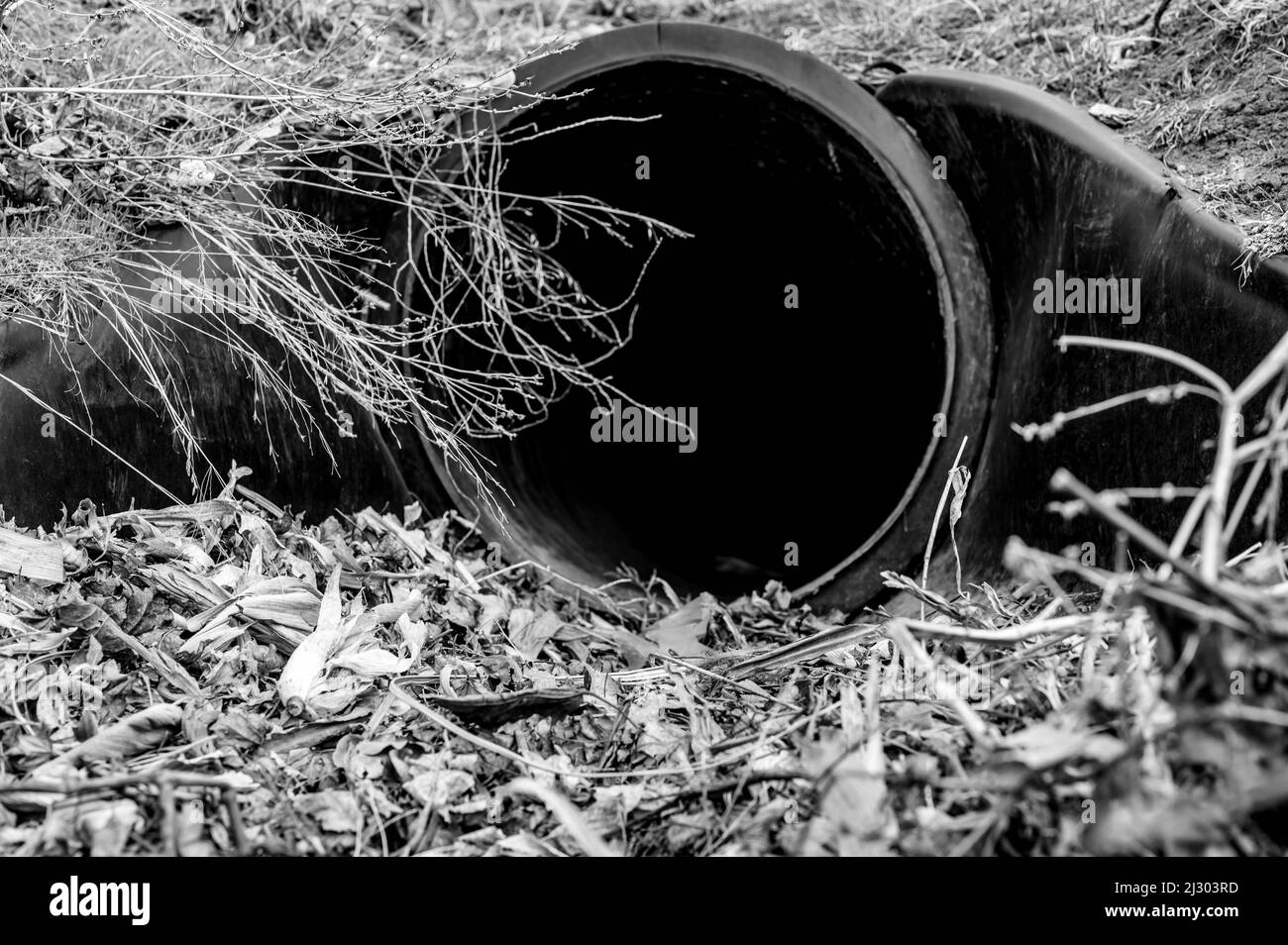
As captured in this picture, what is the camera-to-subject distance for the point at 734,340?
17.9 feet

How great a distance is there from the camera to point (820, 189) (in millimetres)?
4551

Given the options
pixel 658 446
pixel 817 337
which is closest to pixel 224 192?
pixel 658 446

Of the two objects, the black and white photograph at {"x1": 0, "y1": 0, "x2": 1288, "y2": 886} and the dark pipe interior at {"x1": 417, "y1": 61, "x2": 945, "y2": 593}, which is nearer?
the black and white photograph at {"x1": 0, "y1": 0, "x2": 1288, "y2": 886}

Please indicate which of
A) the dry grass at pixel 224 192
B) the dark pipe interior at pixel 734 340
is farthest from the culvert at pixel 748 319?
the dry grass at pixel 224 192

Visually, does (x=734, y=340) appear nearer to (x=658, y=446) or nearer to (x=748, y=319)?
(x=748, y=319)

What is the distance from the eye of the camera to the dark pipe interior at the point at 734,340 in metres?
4.32

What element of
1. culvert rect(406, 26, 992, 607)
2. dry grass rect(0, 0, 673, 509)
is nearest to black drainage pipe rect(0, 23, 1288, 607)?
culvert rect(406, 26, 992, 607)

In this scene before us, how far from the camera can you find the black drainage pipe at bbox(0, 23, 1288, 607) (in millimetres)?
3432

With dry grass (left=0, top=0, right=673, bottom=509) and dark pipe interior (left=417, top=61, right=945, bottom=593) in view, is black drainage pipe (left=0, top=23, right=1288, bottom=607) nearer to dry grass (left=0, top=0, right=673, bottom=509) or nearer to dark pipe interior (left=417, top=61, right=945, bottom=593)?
dark pipe interior (left=417, top=61, right=945, bottom=593)

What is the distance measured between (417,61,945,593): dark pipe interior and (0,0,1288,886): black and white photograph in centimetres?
2

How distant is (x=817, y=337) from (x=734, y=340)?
0.47 m

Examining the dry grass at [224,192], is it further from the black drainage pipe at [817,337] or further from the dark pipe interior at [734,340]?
the dark pipe interior at [734,340]

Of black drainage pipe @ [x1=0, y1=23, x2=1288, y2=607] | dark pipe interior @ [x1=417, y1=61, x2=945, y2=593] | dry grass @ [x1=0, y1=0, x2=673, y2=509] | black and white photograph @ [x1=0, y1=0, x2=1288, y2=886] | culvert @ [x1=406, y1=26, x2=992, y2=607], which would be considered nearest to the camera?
black and white photograph @ [x1=0, y1=0, x2=1288, y2=886]
